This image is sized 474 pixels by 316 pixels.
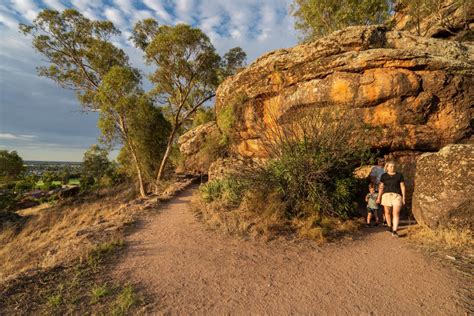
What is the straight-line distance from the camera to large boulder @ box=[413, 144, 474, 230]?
17.6 feet

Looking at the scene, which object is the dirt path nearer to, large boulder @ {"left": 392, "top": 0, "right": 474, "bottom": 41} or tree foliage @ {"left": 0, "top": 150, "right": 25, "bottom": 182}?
large boulder @ {"left": 392, "top": 0, "right": 474, "bottom": 41}

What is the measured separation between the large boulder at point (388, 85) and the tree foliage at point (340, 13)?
7.36m

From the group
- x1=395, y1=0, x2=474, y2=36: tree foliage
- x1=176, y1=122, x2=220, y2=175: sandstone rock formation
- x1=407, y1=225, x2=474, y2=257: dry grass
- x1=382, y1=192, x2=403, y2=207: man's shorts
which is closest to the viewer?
x1=407, y1=225, x2=474, y2=257: dry grass

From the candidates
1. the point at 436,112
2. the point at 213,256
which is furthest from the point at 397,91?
the point at 213,256

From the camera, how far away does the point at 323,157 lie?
6.67m

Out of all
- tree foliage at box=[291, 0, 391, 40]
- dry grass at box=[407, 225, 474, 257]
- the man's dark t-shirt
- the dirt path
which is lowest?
the dirt path

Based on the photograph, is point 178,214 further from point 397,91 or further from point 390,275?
point 397,91

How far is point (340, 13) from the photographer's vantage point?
1645 cm

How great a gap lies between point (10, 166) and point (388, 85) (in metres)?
43.1

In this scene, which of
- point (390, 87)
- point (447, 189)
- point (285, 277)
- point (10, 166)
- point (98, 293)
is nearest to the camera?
point (98, 293)

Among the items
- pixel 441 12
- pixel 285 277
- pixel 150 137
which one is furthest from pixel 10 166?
pixel 441 12

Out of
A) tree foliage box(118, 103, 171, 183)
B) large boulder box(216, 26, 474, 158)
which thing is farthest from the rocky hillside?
tree foliage box(118, 103, 171, 183)

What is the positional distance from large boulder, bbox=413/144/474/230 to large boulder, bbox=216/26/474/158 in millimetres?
3022

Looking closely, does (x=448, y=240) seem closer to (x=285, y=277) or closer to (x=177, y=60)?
(x=285, y=277)
